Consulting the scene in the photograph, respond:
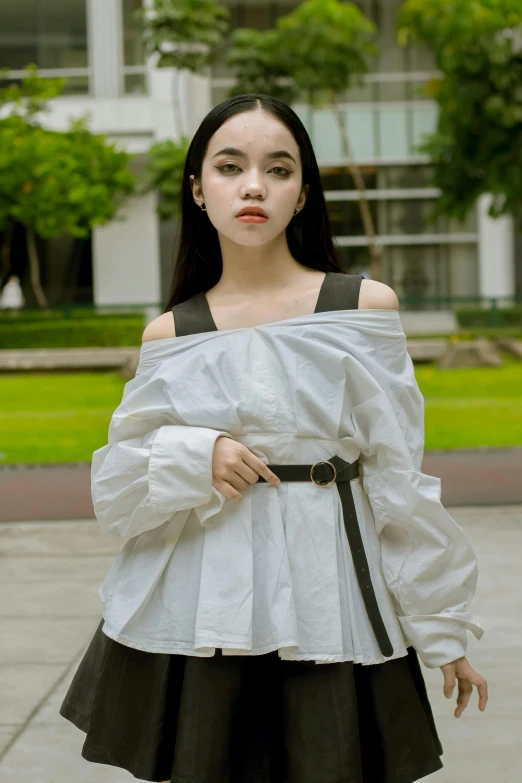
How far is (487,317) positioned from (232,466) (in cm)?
2699

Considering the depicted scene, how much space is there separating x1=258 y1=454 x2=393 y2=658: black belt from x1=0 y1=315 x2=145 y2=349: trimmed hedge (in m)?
23.2

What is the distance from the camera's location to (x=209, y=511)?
2150 mm

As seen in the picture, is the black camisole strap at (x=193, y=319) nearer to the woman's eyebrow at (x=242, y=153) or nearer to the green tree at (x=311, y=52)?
the woman's eyebrow at (x=242, y=153)

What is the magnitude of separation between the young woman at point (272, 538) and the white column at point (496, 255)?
3349 centimetres

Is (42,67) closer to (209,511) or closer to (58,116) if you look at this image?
(58,116)

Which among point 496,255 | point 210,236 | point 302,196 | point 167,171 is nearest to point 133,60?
point 167,171

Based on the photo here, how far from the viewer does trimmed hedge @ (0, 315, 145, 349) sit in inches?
996

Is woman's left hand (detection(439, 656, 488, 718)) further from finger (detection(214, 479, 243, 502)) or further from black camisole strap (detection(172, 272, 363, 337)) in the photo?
black camisole strap (detection(172, 272, 363, 337))

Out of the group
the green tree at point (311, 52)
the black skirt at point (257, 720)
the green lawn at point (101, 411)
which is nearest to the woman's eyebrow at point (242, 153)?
the black skirt at point (257, 720)

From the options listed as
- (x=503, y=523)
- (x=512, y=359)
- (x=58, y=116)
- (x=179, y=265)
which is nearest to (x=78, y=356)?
(x=512, y=359)

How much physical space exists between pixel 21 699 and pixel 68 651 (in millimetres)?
580

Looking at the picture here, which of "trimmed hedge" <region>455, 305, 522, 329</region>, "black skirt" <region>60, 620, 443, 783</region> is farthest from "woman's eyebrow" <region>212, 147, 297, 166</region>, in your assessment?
"trimmed hedge" <region>455, 305, 522, 329</region>

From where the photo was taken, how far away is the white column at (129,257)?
1314 inches

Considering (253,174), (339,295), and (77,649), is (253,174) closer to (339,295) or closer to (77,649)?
(339,295)
